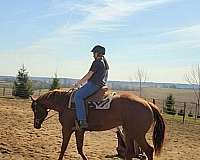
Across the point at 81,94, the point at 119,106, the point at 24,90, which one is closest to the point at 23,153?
the point at 81,94

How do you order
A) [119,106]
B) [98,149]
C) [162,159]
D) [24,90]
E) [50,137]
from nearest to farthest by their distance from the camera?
1. [119,106]
2. [162,159]
3. [98,149]
4. [50,137]
5. [24,90]

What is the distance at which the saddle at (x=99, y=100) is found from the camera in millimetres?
6816

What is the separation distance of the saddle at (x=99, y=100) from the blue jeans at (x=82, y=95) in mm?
92

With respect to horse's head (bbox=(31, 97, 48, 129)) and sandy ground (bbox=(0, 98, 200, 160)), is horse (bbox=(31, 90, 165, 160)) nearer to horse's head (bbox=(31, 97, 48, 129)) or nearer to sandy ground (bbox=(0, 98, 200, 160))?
horse's head (bbox=(31, 97, 48, 129))

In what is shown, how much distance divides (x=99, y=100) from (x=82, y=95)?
34 centimetres

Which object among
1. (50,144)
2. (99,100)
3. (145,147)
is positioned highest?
(99,100)

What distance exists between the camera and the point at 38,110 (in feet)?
25.1

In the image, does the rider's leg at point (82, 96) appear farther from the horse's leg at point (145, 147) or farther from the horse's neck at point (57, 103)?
the horse's leg at point (145, 147)

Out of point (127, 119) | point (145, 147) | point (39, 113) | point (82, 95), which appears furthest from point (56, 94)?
point (145, 147)

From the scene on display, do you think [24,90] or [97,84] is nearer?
[97,84]

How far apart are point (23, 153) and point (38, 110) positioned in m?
0.96

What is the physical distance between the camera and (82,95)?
689 cm

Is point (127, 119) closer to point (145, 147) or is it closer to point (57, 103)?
point (145, 147)

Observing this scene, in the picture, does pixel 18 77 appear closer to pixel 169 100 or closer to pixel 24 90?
pixel 24 90
